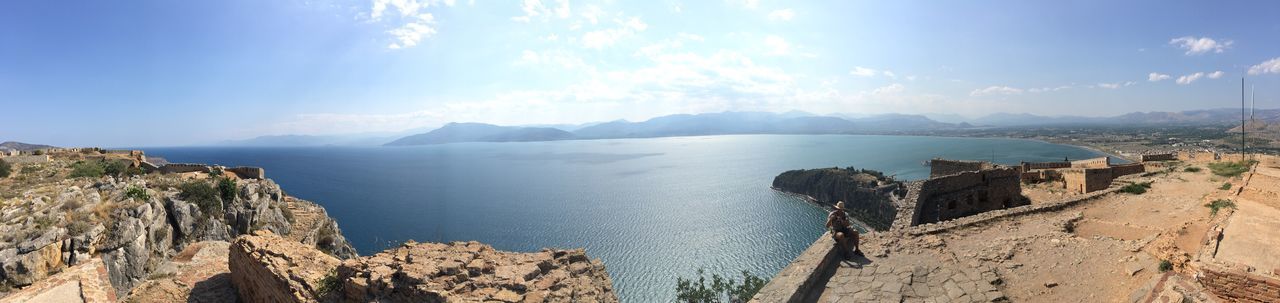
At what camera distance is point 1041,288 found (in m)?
7.27

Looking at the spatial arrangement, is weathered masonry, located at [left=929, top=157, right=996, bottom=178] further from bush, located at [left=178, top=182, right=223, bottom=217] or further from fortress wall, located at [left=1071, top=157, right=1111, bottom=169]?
bush, located at [left=178, top=182, right=223, bottom=217]

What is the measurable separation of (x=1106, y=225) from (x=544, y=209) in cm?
6834

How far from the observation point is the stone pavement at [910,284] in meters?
7.11

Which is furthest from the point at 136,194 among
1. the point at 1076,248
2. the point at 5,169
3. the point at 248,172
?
the point at 1076,248

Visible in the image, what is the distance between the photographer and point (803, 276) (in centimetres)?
737

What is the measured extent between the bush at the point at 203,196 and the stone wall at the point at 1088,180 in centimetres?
3858

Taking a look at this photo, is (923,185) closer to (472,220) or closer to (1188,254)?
(1188,254)

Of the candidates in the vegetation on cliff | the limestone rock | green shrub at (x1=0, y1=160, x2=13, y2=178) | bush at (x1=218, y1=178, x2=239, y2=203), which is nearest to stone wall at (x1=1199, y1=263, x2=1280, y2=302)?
the limestone rock

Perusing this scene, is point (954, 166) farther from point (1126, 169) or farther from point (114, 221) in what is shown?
point (114, 221)

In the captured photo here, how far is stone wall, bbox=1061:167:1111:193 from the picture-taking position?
19191 mm

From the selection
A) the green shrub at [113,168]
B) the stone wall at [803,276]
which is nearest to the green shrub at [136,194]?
the green shrub at [113,168]

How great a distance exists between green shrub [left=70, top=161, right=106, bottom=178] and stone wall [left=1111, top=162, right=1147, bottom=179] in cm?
4847

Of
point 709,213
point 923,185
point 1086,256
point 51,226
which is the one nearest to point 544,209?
point 709,213

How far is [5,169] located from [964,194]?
42.3 metres
